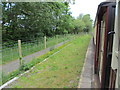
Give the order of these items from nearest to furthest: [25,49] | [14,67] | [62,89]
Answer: [62,89]
[14,67]
[25,49]

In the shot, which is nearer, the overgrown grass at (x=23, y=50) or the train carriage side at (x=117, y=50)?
the train carriage side at (x=117, y=50)

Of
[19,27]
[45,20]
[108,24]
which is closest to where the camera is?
[108,24]

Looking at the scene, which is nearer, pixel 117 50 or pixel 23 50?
pixel 117 50

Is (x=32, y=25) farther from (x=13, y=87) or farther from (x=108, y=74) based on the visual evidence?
(x=108, y=74)

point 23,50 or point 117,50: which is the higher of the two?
point 117,50

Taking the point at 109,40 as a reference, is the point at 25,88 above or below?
below

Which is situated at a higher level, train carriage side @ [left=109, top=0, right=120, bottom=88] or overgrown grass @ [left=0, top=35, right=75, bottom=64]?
train carriage side @ [left=109, top=0, right=120, bottom=88]

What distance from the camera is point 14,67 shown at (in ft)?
11.5

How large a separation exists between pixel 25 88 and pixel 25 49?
2.68 meters

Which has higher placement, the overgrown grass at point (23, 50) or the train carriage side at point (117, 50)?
the train carriage side at point (117, 50)

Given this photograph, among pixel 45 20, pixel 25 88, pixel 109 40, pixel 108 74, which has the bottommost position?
pixel 25 88

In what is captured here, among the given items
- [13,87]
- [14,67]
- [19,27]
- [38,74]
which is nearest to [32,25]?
[19,27]

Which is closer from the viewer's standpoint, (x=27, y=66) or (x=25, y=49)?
(x=27, y=66)

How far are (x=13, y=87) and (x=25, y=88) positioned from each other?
28cm
